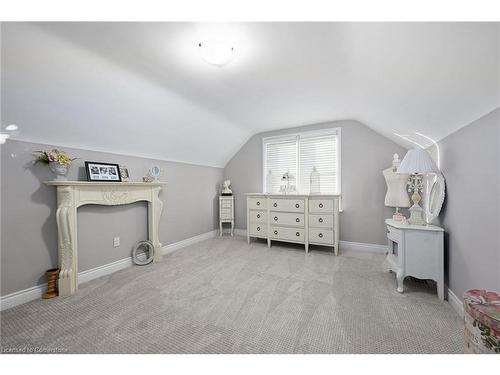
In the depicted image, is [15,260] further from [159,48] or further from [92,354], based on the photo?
[159,48]

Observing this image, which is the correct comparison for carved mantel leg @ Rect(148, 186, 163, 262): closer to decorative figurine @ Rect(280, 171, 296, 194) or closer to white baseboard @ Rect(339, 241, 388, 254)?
decorative figurine @ Rect(280, 171, 296, 194)

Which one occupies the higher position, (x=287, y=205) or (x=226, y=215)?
(x=287, y=205)

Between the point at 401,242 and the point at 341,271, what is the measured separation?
2.79 ft

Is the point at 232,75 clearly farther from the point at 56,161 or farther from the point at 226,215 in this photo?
the point at 226,215

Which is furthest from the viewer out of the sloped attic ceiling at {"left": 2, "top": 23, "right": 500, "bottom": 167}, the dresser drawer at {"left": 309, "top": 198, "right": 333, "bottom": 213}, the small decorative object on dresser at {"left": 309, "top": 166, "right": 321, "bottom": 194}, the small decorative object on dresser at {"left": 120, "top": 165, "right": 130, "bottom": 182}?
the small decorative object on dresser at {"left": 309, "top": 166, "right": 321, "bottom": 194}

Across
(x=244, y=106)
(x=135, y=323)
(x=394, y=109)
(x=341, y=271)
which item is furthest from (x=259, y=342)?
(x=244, y=106)

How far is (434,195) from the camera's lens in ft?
7.40

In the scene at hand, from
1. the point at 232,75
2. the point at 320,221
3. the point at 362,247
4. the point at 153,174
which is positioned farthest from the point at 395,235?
the point at 153,174

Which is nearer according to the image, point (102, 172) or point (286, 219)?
point (102, 172)

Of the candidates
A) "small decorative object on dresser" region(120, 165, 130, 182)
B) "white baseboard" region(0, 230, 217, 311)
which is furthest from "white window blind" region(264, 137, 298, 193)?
"small decorative object on dresser" region(120, 165, 130, 182)

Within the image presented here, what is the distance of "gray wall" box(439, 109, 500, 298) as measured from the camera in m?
1.32

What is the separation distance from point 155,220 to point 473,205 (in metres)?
3.54

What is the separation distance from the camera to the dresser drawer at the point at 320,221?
3.16 metres

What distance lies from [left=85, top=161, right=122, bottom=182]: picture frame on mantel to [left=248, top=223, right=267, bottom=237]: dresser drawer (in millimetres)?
2311
